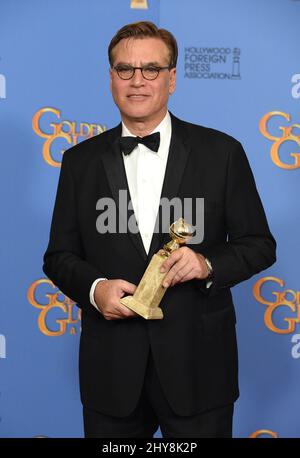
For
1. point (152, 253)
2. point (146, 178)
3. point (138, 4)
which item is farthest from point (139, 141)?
point (138, 4)

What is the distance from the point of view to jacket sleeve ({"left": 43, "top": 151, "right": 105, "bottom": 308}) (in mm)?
2150

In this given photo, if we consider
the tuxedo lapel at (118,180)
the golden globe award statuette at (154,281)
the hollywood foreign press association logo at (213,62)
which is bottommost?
the golden globe award statuette at (154,281)

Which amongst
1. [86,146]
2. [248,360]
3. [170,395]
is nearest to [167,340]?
[170,395]

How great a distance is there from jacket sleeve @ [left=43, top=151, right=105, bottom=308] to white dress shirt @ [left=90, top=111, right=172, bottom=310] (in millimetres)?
82

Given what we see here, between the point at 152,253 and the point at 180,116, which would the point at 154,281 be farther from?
the point at 180,116

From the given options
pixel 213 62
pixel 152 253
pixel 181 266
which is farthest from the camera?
pixel 213 62

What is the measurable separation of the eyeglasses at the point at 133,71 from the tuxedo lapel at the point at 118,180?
0.18 m

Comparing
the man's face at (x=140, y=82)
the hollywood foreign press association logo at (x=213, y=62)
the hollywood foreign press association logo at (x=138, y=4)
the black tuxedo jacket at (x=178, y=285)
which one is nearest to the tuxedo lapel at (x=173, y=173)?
the black tuxedo jacket at (x=178, y=285)

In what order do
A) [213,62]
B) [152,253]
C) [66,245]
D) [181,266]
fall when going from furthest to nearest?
1. [213,62]
2. [66,245]
3. [152,253]
4. [181,266]

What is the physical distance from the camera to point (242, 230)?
2.14 metres

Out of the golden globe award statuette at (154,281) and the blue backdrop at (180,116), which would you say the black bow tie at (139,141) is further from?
the blue backdrop at (180,116)

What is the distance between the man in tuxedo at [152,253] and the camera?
2.09 m

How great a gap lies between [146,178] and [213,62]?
1048mm

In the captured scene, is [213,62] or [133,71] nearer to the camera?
[133,71]
